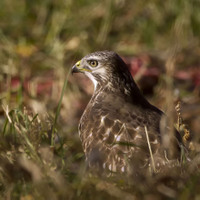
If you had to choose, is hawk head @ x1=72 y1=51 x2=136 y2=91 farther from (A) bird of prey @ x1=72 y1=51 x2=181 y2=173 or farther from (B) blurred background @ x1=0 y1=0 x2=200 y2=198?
(B) blurred background @ x1=0 y1=0 x2=200 y2=198

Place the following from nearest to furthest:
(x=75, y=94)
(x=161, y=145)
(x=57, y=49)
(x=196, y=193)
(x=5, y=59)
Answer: (x=196, y=193)
(x=161, y=145)
(x=75, y=94)
(x=5, y=59)
(x=57, y=49)

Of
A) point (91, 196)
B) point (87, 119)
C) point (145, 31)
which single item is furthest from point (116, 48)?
point (91, 196)

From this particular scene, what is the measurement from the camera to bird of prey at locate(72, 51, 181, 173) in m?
4.14

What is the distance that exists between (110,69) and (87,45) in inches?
133

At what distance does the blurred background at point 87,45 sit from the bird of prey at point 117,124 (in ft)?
3.47

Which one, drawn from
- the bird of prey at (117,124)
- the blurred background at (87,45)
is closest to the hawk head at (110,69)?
the bird of prey at (117,124)

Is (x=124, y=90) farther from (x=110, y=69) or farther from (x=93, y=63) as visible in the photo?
(x=93, y=63)

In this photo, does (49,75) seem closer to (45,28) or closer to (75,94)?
(75,94)

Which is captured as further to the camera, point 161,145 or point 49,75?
point 49,75

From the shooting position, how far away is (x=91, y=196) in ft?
11.3

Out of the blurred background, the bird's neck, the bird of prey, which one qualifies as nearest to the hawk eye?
the bird of prey

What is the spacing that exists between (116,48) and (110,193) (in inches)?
234

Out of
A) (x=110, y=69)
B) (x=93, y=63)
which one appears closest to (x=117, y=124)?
(x=110, y=69)

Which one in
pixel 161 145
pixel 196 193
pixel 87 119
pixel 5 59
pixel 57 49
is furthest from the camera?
pixel 57 49
